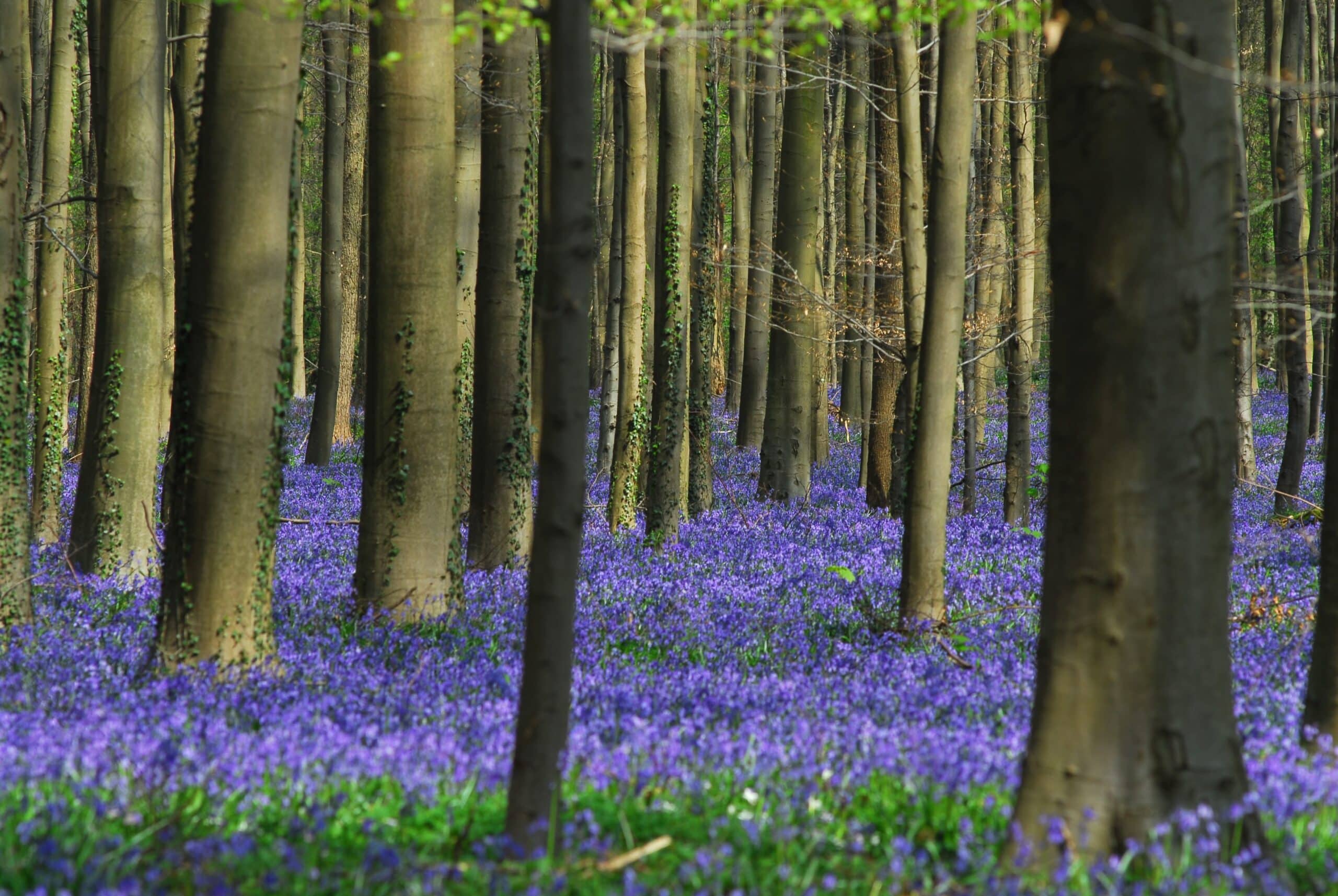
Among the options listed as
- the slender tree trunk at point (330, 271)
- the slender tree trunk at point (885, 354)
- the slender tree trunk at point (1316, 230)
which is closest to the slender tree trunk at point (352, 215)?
the slender tree trunk at point (330, 271)

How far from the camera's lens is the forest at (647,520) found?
3598mm

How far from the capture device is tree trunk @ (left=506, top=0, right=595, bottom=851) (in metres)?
3.70

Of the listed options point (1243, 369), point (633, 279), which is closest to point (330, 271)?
point (633, 279)

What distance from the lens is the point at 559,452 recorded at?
369cm

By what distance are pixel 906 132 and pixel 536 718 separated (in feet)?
22.1

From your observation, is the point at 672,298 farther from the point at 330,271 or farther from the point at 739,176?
the point at 330,271

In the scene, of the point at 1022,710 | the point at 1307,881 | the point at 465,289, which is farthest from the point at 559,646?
the point at 465,289

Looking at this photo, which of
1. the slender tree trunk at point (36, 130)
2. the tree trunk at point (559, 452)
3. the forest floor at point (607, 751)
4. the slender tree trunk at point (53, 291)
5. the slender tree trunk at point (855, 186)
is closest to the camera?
the forest floor at point (607, 751)

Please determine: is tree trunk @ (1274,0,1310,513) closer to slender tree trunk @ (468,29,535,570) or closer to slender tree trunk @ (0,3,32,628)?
slender tree trunk @ (468,29,535,570)

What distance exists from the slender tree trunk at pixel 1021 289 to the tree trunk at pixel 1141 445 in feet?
27.7

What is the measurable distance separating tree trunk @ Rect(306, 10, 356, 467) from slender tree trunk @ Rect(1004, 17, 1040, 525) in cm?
1282

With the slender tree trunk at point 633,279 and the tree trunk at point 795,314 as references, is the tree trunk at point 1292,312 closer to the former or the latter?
the tree trunk at point 795,314

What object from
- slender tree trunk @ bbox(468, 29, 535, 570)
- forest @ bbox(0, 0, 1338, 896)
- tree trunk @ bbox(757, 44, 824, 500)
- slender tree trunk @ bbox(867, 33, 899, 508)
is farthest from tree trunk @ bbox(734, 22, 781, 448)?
slender tree trunk @ bbox(468, 29, 535, 570)

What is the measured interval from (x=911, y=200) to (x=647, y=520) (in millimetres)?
4796
